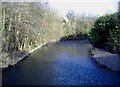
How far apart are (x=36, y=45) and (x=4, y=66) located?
16418 millimetres

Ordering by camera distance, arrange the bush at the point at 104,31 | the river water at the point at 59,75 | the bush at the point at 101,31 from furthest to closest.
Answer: the bush at the point at 101,31
the bush at the point at 104,31
the river water at the point at 59,75

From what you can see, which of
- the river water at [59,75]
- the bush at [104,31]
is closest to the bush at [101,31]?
the bush at [104,31]

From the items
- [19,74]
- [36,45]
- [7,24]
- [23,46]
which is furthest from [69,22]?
[19,74]

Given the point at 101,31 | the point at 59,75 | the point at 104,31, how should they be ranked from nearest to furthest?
the point at 59,75 < the point at 104,31 < the point at 101,31

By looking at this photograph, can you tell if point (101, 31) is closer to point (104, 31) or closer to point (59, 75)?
point (104, 31)

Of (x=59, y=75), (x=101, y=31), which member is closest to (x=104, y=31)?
(x=101, y=31)

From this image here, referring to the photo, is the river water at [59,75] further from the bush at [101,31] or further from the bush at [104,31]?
the bush at [101,31]

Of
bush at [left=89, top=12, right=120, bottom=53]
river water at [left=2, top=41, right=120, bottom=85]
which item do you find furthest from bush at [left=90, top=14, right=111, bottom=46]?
river water at [left=2, top=41, right=120, bottom=85]

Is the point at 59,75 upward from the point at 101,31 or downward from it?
downward

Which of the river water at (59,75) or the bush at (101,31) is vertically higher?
the bush at (101,31)

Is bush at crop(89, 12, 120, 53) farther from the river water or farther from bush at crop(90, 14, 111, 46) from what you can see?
the river water

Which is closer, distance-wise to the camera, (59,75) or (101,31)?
(59,75)

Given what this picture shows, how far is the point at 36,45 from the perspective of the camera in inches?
1393

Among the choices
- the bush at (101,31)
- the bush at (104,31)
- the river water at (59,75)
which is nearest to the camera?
the river water at (59,75)
